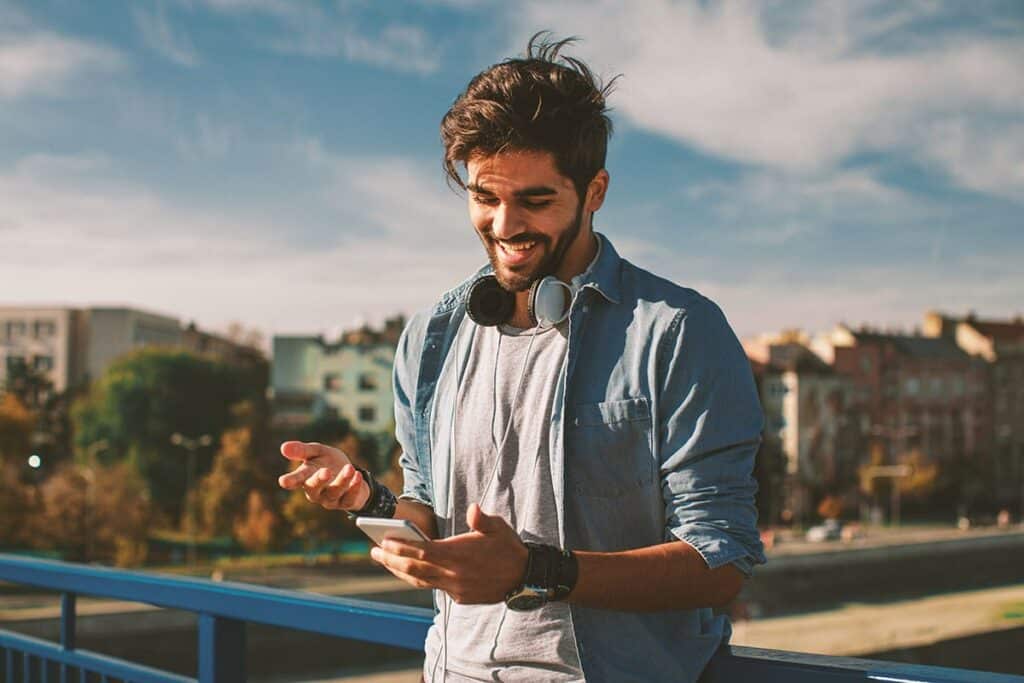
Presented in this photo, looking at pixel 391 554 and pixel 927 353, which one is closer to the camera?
pixel 391 554

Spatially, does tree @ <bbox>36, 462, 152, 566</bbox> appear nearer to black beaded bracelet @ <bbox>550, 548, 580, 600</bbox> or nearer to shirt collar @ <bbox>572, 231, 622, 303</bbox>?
shirt collar @ <bbox>572, 231, 622, 303</bbox>

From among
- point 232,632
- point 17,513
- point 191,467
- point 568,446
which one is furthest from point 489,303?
point 191,467

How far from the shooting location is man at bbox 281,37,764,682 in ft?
5.05

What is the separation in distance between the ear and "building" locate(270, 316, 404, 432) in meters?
49.9

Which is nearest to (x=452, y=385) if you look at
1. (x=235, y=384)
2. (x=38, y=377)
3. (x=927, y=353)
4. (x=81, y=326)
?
(x=235, y=384)

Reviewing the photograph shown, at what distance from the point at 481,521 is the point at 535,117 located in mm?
605

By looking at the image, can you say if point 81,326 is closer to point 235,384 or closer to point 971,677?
point 235,384

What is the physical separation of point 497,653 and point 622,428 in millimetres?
381

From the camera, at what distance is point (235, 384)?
46969 mm

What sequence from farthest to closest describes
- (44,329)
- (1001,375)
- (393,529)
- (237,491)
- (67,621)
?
1. (1001,375)
2. (44,329)
3. (237,491)
4. (67,621)
5. (393,529)

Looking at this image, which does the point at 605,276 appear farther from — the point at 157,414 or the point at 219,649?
the point at 157,414

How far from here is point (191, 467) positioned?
1626 inches

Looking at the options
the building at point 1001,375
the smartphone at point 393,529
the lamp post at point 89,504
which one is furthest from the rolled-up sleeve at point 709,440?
the building at point 1001,375

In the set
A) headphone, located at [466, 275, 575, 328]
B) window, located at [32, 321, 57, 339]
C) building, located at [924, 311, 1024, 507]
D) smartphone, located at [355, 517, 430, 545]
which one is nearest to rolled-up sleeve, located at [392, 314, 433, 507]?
headphone, located at [466, 275, 575, 328]
